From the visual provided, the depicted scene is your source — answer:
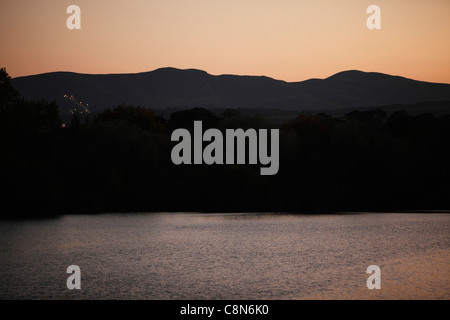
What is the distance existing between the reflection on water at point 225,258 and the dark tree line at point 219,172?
14645 millimetres

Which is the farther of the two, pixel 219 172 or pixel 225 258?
pixel 219 172

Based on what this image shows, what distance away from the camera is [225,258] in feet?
158

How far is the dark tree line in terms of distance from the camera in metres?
95.2

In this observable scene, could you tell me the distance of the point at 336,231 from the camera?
230 feet

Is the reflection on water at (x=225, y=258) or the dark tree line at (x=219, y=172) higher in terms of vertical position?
the dark tree line at (x=219, y=172)

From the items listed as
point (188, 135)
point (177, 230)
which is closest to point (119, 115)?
point (188, 135)

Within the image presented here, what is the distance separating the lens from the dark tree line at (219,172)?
95.2 metres

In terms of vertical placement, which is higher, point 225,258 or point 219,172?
point 219,172

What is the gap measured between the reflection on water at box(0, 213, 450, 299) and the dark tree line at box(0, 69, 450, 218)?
14.6 metres

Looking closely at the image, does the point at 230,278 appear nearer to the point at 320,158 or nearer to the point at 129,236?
the point at 129,236

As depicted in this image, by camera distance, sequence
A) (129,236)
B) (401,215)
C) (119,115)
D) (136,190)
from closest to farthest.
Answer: (129,236)
(401,215)
(136,190)
(119,115)

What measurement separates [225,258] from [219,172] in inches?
2162

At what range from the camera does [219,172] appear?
338ft

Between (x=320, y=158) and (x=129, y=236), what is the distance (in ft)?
167
